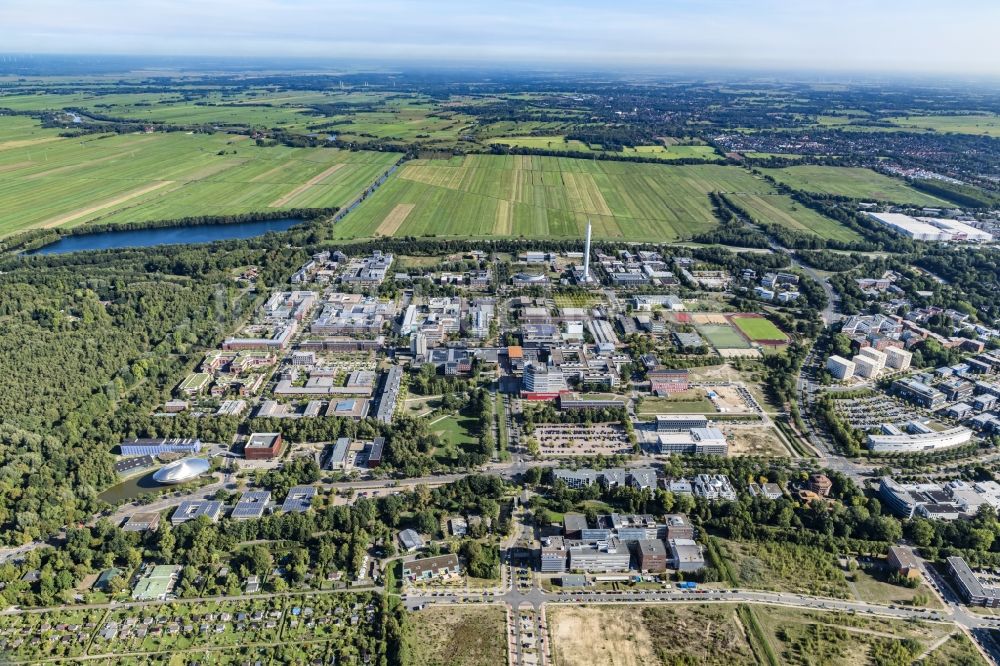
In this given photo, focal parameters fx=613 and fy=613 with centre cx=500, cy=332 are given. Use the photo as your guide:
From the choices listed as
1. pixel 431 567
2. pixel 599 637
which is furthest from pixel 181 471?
pixel 599 637

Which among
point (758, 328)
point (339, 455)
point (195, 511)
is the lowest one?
point (195, 511)

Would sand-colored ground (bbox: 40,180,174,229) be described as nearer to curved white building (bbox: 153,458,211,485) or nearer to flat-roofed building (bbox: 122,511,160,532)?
curved white building (bbox: 153,458,211,485)

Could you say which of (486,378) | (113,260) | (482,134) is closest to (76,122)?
(482,134)

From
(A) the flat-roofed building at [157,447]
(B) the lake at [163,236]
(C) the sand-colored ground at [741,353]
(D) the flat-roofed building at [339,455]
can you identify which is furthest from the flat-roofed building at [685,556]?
(B) the lake at [163,236]

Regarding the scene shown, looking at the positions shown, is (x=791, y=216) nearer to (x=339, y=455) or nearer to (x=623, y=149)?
(x=623, y=149)

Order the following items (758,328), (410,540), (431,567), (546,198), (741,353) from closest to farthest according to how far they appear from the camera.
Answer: (431,567) → (410,540) → (741,353) → (758,328) → (546,198)

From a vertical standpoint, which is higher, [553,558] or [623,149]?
[623,149]

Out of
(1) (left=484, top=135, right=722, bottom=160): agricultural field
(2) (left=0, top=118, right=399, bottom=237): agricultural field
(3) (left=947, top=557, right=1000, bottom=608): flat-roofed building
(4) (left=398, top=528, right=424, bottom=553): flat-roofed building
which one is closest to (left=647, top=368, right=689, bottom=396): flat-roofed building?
(3) (left=947, top=557, right=1000, bottom=608): flat-roofed building

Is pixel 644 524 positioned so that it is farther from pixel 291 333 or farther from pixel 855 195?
pixel 855 195
